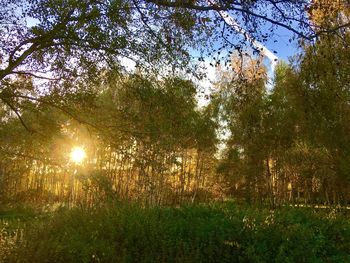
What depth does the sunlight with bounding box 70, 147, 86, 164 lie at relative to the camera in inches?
321

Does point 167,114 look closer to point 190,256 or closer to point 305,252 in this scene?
point 190,256

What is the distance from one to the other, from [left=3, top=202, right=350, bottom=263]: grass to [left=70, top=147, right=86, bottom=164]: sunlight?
1.17m

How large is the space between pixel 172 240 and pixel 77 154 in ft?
9.30

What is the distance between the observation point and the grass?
23.7ft

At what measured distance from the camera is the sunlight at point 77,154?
8.14 metres

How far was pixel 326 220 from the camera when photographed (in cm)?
1066

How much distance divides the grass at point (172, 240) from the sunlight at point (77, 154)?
3.83 feet

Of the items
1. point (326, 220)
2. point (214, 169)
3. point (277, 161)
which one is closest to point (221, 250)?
point (326, 220)

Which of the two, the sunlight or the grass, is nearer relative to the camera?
the grass

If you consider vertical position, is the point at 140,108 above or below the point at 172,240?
above

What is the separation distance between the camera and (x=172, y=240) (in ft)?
26.3

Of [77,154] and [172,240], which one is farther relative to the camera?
[77,154]

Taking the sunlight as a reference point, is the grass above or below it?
below

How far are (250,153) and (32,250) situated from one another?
23.0 metres
